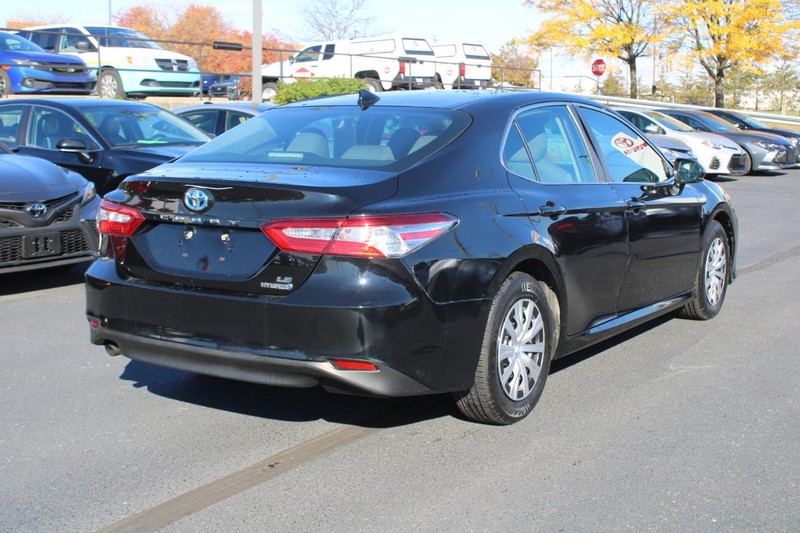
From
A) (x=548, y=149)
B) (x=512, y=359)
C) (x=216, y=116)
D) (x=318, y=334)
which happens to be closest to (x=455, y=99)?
(x=548, y=149)

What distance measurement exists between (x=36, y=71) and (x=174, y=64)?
3.77 meters

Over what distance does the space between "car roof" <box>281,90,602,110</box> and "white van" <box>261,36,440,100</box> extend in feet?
76.6

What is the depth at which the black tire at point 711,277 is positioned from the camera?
22.1 ft

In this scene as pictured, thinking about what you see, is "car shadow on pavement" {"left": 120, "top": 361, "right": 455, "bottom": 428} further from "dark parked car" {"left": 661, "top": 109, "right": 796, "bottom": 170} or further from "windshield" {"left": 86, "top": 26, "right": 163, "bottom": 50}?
"windshield" {"left": 86, "top": 26, "right": 163, "bottom": 50}

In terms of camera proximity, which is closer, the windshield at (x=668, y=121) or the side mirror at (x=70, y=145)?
the side mirror at (x=70, y=145)

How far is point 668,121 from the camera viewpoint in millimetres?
21031

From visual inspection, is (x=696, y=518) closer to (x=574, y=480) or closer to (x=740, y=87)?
(x=574, y=480)

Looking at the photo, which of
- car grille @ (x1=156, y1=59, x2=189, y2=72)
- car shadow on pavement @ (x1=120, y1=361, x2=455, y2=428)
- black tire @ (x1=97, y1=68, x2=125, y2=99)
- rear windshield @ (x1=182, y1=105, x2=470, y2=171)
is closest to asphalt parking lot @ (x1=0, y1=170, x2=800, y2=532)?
car shadow on pavement @ (x1=120, y1=361, x2=455, y2=428)

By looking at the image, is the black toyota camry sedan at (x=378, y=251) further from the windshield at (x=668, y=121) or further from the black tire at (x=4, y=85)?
the black tire at (x=4, y=85)

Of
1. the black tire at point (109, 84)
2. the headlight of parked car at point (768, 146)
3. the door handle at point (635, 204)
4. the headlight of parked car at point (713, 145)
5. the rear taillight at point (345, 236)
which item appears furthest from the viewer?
the black tire at point (109, 84)

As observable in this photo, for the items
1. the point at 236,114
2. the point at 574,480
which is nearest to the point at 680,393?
the point at 574,480

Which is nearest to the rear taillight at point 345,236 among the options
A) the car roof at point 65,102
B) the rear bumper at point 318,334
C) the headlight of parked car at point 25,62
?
the rear bumper at point 318,334

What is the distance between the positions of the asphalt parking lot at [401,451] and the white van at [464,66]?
1023 inches

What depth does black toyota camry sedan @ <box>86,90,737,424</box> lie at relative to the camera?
3.95 meters
